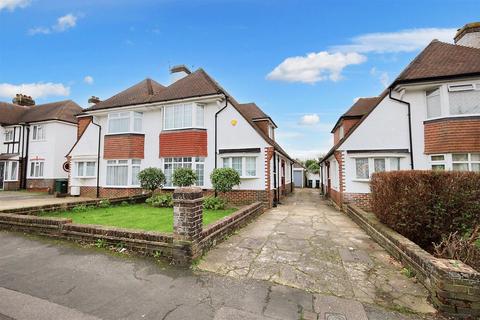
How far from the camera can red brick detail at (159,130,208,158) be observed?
13547 millimetres

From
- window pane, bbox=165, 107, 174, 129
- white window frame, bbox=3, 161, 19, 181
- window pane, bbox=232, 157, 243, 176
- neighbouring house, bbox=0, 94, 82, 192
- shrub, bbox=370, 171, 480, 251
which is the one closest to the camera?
shrub, bbox=370, 171, 480, 251

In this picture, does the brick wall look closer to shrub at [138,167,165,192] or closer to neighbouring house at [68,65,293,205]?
neighbouring house at [68,65,293,205]

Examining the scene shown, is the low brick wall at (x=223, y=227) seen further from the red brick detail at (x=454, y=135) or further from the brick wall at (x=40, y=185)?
the brick wall at (x=40, y=185)

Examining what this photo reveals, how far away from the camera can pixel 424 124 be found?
1077 cm

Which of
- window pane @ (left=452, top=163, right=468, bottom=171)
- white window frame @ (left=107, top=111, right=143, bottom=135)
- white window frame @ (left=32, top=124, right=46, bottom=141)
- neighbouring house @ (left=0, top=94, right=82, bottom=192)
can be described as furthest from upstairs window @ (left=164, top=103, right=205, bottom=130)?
white window frame @ (left=32, top=124, right=46, bottom=141)

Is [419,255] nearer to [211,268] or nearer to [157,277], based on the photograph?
[211,268]

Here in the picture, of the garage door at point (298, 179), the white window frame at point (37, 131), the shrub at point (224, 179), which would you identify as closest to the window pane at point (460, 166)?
the shrub at point (224, 179)

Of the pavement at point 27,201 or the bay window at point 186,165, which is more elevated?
the bay window at point 186,165

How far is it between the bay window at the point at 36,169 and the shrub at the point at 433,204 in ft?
91.8

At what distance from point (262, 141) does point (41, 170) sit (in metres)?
22.4

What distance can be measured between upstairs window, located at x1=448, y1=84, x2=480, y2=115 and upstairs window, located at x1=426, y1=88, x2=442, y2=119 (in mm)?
398

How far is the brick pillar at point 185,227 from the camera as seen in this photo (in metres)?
4.59

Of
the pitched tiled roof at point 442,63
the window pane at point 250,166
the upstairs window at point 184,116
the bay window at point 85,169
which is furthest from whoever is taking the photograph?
the bay window at point 85,169

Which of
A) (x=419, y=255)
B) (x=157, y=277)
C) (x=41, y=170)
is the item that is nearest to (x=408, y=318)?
(x=419, y=255)
